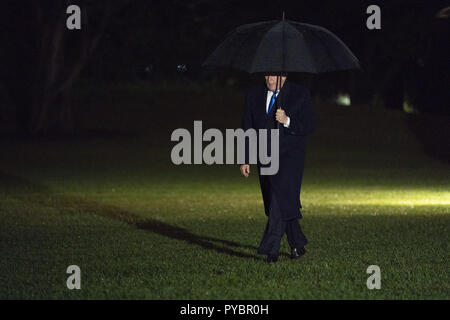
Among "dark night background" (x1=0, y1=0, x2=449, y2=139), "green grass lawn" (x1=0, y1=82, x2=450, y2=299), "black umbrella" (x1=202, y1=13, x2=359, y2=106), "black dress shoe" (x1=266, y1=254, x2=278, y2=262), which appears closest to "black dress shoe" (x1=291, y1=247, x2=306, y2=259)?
"green grass lawn" (x1=0, y1=82, x2=450, y2=299)

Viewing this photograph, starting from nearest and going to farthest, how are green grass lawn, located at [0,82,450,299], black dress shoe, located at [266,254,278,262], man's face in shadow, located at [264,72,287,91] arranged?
green grass lawn, located at [0,82,450,299] < man's face in shadow, located at [264,72,287,91] < black dress shoe, located at [266,254,278,262]

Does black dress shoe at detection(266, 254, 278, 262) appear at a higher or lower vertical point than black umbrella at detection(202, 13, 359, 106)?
lower

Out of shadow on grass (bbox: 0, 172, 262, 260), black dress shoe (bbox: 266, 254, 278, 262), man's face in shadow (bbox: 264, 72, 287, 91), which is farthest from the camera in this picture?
shadow on grass (bbox: 0, 172, 262, 260)

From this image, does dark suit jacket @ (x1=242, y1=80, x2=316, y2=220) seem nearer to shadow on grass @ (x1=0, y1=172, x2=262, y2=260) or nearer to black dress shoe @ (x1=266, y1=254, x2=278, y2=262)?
black dress shoe @ (x1=266, y1=254, x2=278, y2=262)

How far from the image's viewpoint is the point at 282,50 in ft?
38.1

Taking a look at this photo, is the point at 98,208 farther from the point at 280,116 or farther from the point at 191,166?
the point at 191,166

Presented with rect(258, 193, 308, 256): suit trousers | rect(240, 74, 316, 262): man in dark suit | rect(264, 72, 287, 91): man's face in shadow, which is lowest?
rect(258, 193, 308, 256): suit trousers

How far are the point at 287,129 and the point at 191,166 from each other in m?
22.3

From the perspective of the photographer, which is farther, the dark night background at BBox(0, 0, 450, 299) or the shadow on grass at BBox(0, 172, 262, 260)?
the shadow on grass at BBox(0, 172, 262, 260)

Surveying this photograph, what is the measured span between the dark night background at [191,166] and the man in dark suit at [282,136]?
51cm

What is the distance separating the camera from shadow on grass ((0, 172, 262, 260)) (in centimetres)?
1412

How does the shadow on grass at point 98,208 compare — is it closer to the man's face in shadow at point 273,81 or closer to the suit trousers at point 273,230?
the suit trousers at point 273,230

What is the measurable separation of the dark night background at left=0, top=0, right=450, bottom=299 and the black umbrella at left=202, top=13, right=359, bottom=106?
0.61 m
